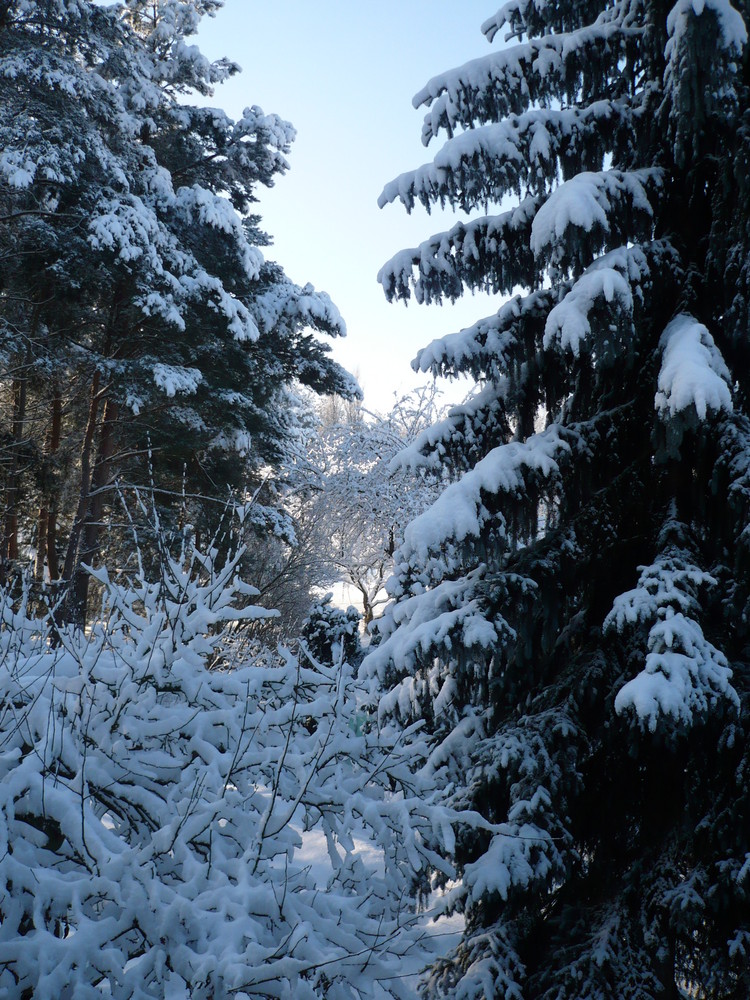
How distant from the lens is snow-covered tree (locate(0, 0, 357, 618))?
10.4 m

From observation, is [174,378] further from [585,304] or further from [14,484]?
Result: [585,304]

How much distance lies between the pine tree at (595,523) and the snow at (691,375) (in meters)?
0.02

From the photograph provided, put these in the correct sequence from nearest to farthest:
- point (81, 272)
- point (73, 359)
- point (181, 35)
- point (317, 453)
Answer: point (81, 272) < point (73, 359) < point (181, 35) < point (317, 453)

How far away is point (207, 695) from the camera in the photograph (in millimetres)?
3510

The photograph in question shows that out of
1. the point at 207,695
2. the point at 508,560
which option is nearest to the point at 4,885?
the point at 207,695

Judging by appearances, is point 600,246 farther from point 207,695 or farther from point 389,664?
point 207,695

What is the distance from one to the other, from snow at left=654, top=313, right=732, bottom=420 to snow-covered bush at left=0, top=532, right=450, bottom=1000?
2.20 m

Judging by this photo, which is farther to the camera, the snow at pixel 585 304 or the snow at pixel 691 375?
the snow at pixel 585 304

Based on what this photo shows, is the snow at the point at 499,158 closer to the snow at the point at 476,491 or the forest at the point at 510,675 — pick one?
the forest at the point at 510,675

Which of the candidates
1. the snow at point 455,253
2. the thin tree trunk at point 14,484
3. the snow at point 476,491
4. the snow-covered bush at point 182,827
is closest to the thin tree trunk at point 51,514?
the thin tree trunk at point 14,484

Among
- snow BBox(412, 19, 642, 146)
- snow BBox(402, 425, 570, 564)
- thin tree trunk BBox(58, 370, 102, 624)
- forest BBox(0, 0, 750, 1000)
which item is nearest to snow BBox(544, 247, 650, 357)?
forest BBox(0, 0, 750, 1000)

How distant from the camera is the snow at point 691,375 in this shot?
10.5 feet

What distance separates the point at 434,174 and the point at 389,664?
3.16 metres

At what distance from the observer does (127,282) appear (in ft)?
41.1
